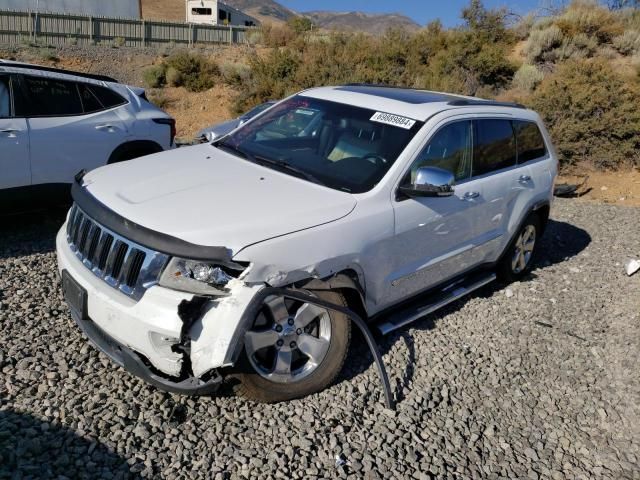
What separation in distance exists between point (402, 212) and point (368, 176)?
33cm

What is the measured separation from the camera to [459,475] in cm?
303

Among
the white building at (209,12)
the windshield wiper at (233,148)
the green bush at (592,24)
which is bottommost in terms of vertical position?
the windshield wiper at (233,148)

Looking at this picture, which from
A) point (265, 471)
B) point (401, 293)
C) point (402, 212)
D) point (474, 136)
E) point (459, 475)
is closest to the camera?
point (265, 471)

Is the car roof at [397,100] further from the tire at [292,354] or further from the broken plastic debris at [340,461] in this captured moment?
the broken plastic debris at [340,461]

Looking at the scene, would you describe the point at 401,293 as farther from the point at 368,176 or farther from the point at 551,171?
the point at 551,171

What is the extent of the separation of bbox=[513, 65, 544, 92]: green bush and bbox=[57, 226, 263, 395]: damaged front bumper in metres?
18.1

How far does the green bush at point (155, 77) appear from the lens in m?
24.1

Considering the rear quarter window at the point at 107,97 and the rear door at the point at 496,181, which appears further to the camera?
the rear quarter window at the point at 107,97

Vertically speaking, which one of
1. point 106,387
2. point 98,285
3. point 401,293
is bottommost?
point 106,387

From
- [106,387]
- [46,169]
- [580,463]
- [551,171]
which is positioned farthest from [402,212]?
[46,169]

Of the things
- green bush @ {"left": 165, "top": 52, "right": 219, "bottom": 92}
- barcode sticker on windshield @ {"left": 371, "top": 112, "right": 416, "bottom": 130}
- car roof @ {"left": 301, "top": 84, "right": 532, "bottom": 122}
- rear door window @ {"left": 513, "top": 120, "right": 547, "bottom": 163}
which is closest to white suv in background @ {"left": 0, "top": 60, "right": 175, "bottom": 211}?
car roof @ {"left": 301, "top": 84, "right": 532, "bottom": 122}

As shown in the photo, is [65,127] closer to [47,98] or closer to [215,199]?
[47,98]

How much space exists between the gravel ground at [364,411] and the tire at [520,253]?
24.9 inches

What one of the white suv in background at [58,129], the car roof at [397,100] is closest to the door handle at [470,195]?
the car roof at [397,100]
